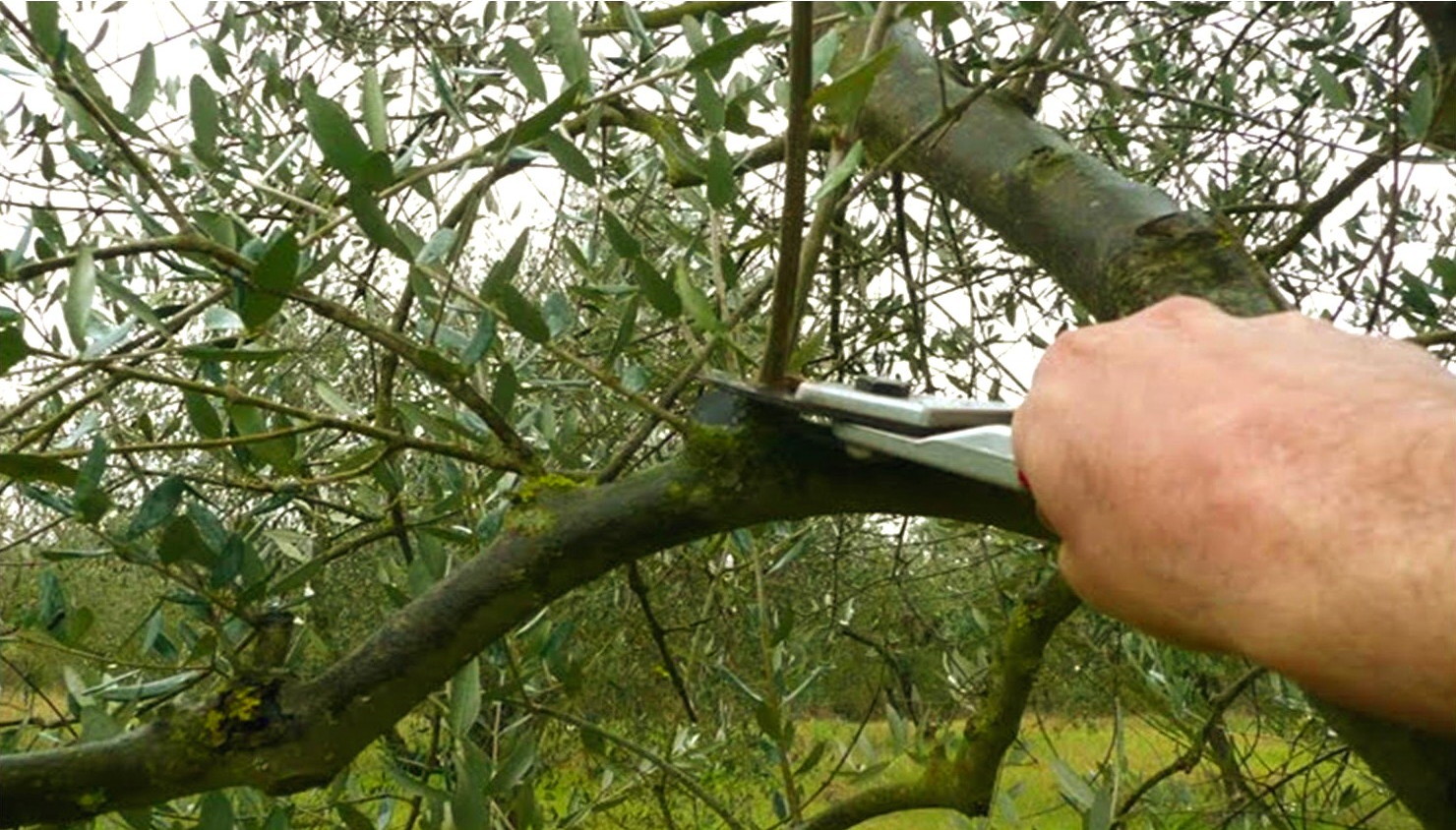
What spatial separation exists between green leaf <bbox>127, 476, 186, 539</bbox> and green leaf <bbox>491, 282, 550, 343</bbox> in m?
0.33

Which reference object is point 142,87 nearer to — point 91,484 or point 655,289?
point 91,484

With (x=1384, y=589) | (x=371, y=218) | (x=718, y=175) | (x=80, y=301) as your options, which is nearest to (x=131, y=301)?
(x=80, y=301)

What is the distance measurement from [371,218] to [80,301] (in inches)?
7.4

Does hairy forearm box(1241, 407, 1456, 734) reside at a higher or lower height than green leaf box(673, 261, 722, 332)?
lower

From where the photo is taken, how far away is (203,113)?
124cm

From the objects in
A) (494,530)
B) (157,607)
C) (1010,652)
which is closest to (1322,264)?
(1010,652)

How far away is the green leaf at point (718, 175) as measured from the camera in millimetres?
1106

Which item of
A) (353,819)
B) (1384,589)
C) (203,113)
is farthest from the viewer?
(353,819)

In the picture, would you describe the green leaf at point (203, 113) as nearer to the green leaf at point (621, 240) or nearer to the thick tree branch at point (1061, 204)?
the green leaf at point (621, 240)

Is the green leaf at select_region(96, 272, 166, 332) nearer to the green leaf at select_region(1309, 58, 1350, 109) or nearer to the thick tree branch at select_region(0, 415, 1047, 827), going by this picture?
the thick tree branch at select_region(0, 415, 1047, 827)

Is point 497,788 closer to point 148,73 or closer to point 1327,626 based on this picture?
point 148,73

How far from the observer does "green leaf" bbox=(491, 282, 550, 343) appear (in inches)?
44.9

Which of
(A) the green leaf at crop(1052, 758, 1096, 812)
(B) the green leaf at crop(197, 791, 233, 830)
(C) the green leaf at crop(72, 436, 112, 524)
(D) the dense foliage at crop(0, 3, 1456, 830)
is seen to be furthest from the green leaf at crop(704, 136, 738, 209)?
(A) the green leaf at crop(1052, 758, 1096, 812)

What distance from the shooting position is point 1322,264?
2.74 meters
